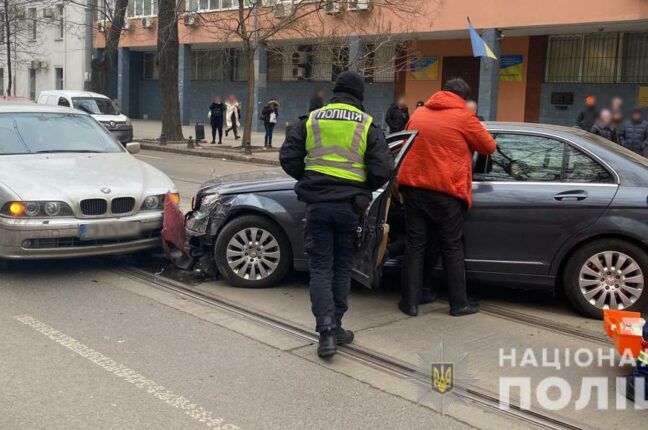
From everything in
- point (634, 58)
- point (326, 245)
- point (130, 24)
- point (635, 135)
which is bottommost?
point (326, 245)

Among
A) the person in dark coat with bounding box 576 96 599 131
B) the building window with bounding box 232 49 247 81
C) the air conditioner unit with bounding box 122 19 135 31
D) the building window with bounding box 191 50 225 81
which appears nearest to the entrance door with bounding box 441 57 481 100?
the building window with bounding box 232 49 247 81

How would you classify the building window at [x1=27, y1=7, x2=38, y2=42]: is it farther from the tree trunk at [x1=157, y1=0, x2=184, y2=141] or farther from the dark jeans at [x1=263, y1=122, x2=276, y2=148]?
the dark jeans at [x1=263, y1=122, x2=276, y2=148]

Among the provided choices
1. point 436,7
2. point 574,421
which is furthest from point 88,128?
point 436,7

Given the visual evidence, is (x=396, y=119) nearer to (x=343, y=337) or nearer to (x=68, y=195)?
(x=68, y=195)

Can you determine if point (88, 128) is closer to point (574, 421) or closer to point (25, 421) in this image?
point (25, 421)

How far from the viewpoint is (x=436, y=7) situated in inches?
970

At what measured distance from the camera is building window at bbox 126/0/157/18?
37000 millimetres

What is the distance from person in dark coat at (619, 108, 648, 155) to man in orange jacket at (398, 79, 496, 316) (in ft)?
23.9

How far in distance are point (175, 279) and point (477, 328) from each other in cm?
302

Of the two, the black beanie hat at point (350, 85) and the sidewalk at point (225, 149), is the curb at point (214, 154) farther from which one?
the black beanie hat at point (350, 85)

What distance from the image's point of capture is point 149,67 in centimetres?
4197

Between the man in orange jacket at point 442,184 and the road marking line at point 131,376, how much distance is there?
2.35 m

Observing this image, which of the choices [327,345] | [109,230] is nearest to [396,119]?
[109,230]

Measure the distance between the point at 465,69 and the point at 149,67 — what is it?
70.1 feet
